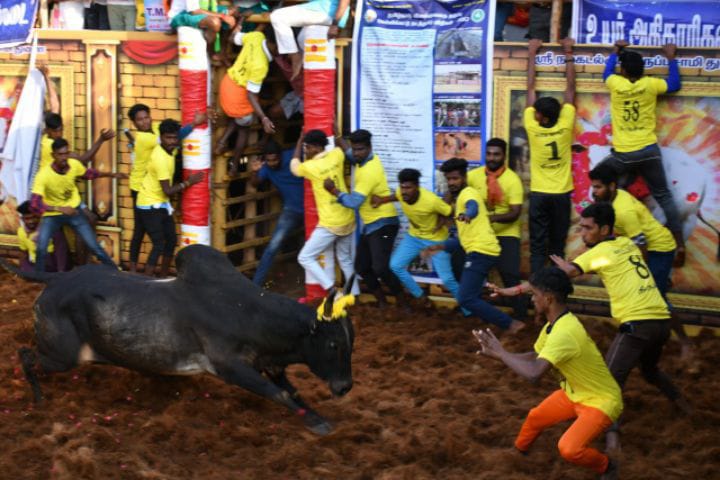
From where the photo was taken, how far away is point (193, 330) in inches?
316

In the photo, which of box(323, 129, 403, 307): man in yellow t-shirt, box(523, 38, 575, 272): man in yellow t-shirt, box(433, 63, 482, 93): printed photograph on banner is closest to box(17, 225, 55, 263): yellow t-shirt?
box(323, 129, 403, 307): man in yellow t-shirt

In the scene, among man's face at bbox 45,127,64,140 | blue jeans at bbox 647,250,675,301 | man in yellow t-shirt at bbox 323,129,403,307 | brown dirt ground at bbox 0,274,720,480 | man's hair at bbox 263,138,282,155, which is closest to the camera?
brown dirt ground at bbox 0,274,720,480

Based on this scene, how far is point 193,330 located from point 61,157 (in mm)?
4439

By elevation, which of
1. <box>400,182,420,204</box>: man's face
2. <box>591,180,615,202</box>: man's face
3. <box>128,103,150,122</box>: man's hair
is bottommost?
<box>400,182,420,204</box>: man's face

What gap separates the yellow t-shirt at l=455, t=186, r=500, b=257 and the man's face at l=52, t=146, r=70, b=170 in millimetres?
4316

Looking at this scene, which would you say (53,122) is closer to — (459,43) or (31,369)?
(31,369)

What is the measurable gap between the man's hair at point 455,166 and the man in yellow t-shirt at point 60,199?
3913 mm

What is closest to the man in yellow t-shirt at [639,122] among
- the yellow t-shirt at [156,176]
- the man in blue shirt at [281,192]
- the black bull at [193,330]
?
the man in blue shirt at [281,192]

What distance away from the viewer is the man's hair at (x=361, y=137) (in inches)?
Result: 422

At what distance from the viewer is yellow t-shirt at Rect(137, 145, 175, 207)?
1150 centimetres

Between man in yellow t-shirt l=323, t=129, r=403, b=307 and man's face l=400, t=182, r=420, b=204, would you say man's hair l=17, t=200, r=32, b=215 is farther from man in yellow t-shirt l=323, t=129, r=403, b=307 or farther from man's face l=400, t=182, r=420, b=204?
man's face l=400, t=182, r=420, b=204

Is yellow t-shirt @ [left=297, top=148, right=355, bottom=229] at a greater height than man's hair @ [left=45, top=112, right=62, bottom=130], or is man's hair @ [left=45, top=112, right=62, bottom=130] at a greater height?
man's hair @ [left=45, top=112, right=62, bottom=130]

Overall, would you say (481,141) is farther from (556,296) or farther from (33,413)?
(33,413)

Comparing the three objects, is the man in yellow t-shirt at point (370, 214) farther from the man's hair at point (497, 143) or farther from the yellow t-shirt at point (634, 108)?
the yellow t-shirt at point (634, 108)
